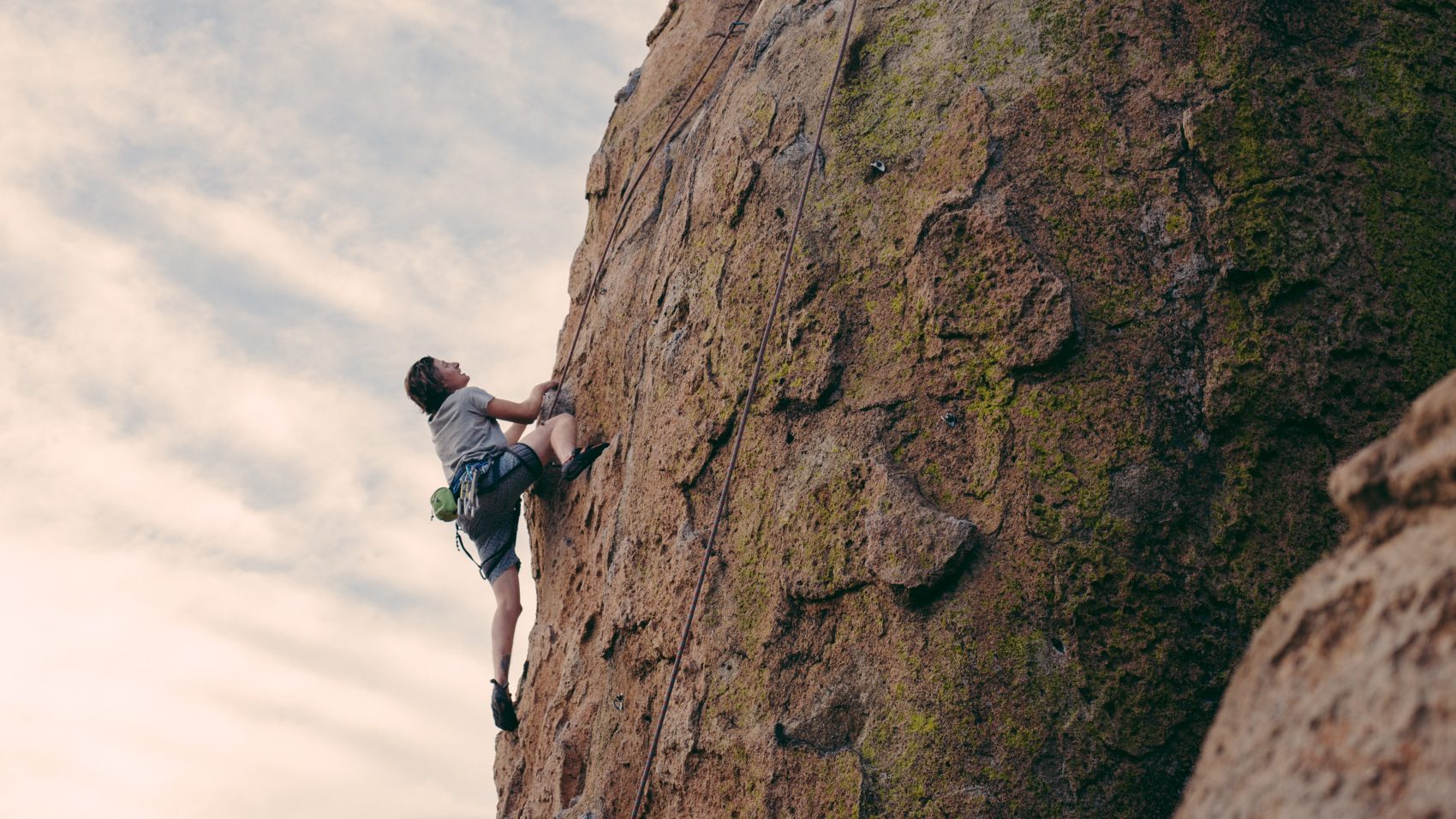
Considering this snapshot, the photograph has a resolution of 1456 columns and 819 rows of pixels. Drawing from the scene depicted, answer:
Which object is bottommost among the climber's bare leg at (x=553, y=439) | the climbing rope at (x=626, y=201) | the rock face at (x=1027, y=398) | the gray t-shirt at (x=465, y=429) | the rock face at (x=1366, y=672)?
the rock face at (x=1366, y=672)

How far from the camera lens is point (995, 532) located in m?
4.14

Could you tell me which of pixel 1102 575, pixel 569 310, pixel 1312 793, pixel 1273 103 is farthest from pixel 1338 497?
pixel 569 310

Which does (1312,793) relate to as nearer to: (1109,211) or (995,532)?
(995,532)

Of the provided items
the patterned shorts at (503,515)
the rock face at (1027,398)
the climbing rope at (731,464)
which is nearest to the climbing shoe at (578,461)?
the patterned shorts at (503,515)

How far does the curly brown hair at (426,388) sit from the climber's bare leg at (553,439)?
2.01 ft

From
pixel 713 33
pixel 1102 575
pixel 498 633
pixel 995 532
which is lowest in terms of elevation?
pixel 1102 575

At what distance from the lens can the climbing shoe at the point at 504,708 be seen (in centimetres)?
667

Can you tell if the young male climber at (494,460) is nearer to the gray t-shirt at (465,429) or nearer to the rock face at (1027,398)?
the gray t-shirt at (465,429)

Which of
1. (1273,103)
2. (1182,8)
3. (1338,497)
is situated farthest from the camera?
(1182,8)

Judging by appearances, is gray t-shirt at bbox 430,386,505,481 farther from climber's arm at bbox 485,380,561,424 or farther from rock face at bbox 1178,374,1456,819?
rock face at bbox 1178,374,1456,819

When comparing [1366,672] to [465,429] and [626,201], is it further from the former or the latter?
[626,201]

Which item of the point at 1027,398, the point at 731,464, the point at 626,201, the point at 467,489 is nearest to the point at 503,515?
the point at 467,489

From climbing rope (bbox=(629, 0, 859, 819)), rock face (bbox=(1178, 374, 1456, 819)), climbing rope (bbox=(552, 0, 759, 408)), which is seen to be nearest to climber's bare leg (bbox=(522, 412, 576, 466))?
climbing rope (bbox=(552, 0, 759, 408))

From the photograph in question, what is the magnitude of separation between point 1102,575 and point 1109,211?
4.70ft
